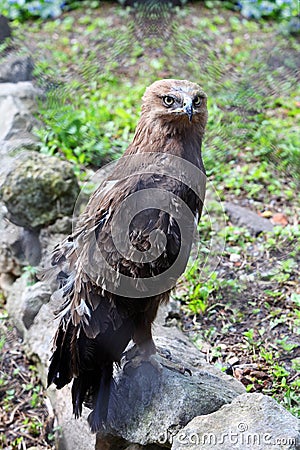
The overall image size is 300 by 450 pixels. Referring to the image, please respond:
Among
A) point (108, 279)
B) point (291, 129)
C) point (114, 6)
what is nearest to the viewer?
point (108, 279)

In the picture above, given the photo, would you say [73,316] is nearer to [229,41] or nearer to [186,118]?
[186,118]

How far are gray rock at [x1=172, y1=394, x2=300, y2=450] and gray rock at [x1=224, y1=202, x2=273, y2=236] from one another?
7.34 ft

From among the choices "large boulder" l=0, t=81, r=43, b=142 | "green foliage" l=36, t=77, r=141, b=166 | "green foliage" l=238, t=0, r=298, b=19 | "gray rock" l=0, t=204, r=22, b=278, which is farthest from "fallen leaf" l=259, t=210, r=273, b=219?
"green foliage" l=238, t=0, r=298, b=19

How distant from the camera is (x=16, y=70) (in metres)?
6.55

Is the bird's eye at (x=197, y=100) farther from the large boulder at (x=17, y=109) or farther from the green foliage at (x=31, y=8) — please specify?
the green foliage at (x=31, y=8)

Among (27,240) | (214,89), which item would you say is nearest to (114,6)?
(214,89)

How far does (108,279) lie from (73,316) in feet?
0.79

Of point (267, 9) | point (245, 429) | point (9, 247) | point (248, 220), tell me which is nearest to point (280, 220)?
point (248, 220)

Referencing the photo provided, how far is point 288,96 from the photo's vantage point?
21.7 ft

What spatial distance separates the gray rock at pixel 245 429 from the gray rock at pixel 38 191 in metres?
2.09

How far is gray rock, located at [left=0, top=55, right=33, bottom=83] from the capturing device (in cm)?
652

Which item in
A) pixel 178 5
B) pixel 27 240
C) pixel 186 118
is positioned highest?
pixel 186 118

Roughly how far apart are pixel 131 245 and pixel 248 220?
84.1 inches

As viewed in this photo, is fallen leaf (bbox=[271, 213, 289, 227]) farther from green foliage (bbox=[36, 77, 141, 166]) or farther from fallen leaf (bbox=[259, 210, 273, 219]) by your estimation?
green foliage (bbox=[36, 77, 141, 166])
